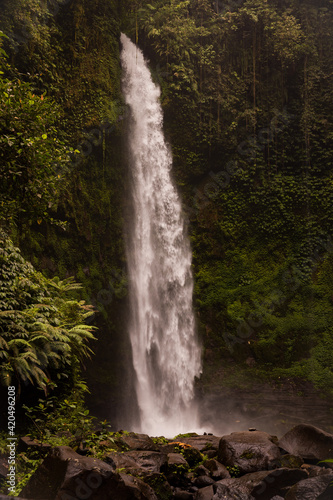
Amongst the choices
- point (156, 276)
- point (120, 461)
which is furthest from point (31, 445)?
point (156, 276)

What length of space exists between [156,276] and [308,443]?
22.2 ft

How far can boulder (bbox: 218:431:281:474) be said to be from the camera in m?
5.61

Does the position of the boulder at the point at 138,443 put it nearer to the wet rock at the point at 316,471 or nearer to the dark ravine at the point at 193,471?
the dark ravine at the point at 193,471

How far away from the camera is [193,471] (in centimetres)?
562

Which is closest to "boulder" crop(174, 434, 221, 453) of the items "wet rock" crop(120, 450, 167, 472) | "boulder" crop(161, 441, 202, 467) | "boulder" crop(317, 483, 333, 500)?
"boulder" crop(161, 441, 202, 467)

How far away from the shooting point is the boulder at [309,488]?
4617mm

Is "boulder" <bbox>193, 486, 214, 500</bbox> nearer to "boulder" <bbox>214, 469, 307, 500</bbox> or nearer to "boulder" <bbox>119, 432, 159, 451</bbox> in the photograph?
"boulder" <bbox>214, 469, 307, 500</bbox>

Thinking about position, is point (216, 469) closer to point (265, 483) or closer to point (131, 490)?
point (265, 483)

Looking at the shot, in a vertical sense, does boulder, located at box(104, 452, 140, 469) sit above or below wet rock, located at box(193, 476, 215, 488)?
above

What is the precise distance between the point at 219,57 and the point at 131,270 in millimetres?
8956

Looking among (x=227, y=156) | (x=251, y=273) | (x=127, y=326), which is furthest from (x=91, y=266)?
(x=227, y=156)

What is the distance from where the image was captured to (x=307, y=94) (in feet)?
47.3

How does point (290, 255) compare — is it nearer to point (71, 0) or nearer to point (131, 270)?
point (131, 270)

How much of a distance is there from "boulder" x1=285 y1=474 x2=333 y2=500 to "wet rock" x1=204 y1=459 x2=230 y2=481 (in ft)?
3.28
